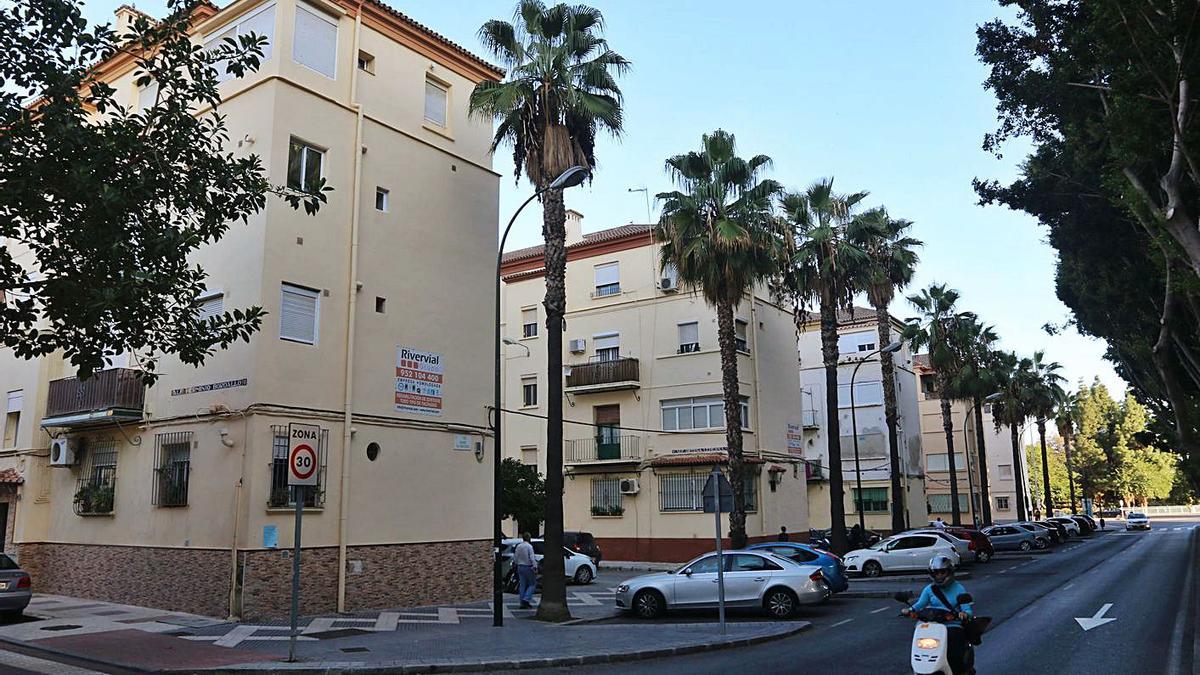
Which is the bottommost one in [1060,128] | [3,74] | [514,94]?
[3,74]

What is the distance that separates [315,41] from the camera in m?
19.3

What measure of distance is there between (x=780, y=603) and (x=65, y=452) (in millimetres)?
17131

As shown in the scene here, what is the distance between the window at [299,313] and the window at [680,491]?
1947 cm

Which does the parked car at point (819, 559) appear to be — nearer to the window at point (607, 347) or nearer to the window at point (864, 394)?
the window at point (607, 347)

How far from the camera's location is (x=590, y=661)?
12.3m

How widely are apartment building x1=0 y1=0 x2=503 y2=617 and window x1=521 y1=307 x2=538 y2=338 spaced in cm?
1693

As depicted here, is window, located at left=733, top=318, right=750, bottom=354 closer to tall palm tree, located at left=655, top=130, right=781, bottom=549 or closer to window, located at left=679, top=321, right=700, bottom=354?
window, located at left=679, top=321, right=700, bottom=354

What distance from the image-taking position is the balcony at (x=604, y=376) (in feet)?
119

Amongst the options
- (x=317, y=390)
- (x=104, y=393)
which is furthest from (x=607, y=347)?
(x=104, y=393)

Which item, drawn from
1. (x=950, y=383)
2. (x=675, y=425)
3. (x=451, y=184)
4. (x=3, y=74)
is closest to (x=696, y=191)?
(x=451, y=184)

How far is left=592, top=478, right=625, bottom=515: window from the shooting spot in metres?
35.9

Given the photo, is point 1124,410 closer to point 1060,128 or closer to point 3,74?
point 1060,128

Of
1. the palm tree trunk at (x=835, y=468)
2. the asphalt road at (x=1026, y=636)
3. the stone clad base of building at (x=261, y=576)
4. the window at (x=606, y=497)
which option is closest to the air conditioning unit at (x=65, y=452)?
the stone clad base of building at (x=261, y=576)

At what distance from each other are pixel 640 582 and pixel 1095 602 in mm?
9824
